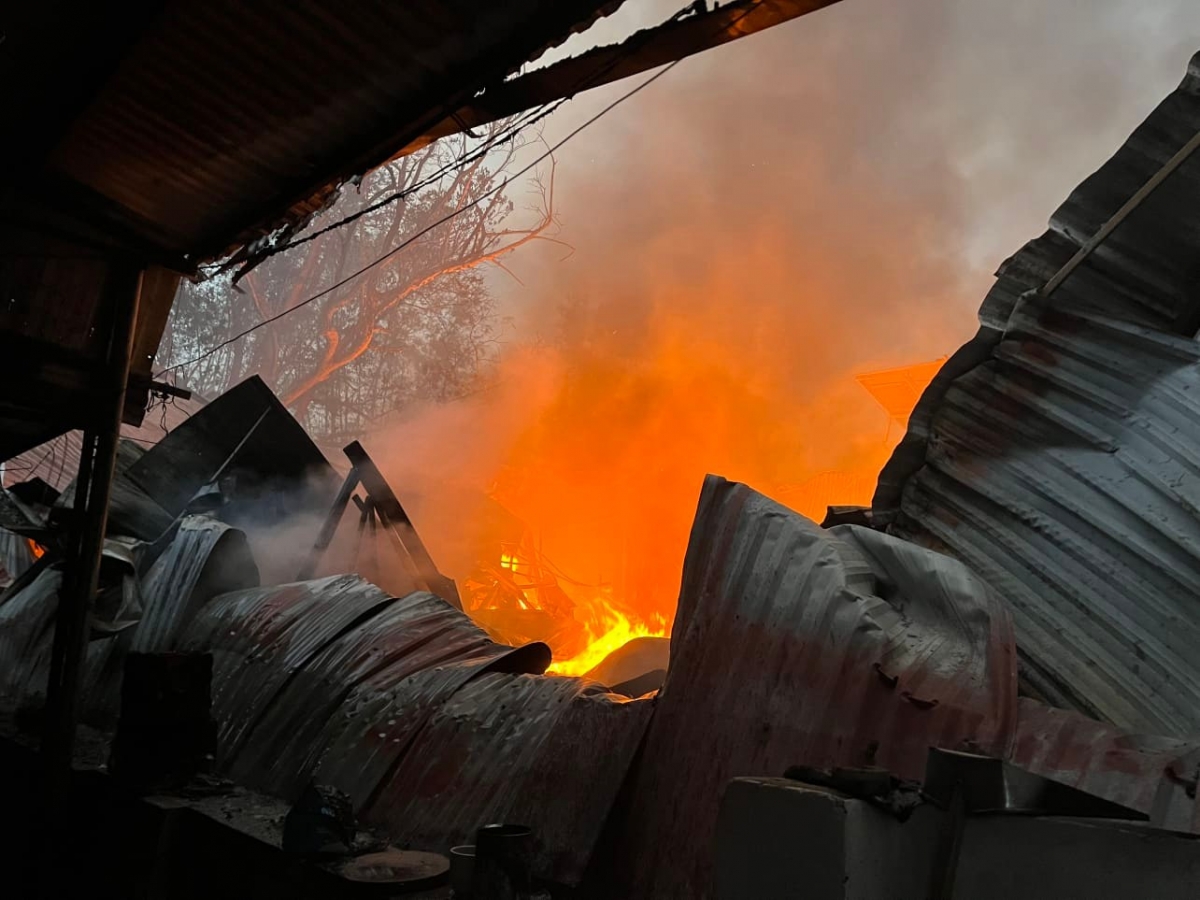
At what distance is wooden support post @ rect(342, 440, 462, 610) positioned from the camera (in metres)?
7.42

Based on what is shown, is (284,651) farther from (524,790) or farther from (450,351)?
(450,351)

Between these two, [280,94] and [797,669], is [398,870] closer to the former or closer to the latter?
[797,669]

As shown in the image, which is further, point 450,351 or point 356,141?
point 450,351

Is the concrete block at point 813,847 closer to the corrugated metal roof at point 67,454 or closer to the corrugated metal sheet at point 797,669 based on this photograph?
the corrugated metal sheet at point 797,669

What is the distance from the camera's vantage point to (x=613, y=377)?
2191 cm

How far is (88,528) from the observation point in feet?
17.8

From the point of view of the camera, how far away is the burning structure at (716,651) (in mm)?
2113

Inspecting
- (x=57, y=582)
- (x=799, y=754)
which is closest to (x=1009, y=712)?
(x=799, y=754)

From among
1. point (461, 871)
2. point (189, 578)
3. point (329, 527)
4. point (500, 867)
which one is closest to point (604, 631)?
point (329, 527)

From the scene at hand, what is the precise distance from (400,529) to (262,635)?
2174 millimetres

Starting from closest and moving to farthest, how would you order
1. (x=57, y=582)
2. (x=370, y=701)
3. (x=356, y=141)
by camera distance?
(x=356, y=141) < (x=370, y=701) < (x=57, y=582)

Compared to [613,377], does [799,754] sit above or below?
below

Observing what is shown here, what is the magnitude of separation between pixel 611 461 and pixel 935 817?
1924 cm

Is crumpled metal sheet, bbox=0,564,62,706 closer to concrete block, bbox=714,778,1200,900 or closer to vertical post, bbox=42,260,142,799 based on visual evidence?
vertical post, bbox=42,260,142,799
